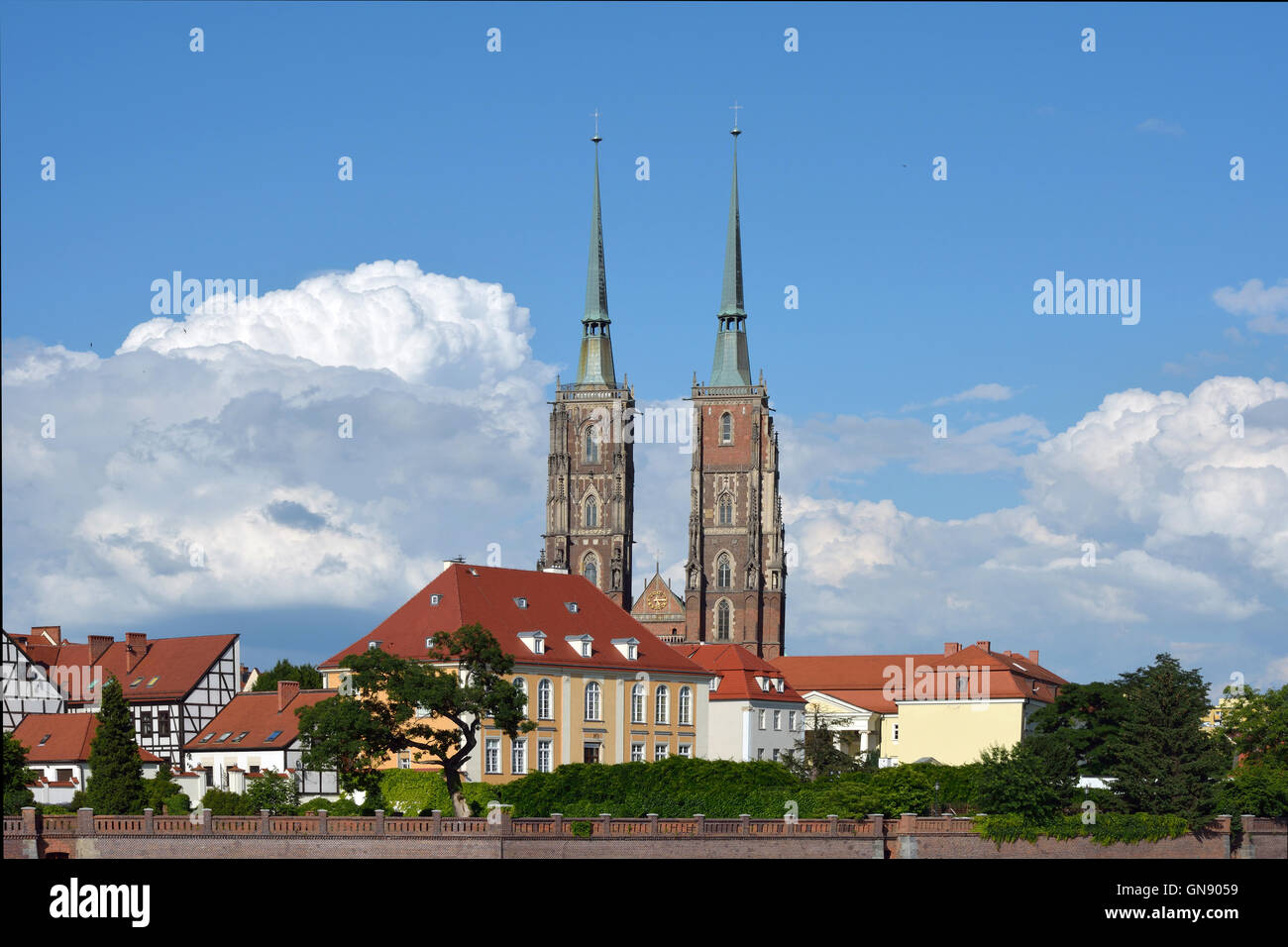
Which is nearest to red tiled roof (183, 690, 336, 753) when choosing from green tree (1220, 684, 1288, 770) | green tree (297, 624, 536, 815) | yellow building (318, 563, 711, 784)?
yellow building (318, 563, 711, 784)

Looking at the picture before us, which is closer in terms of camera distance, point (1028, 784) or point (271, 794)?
point (1028, 784)

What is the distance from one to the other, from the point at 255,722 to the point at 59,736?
899 centimetres

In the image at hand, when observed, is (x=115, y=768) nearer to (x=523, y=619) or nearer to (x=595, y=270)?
(x=523, y=619)

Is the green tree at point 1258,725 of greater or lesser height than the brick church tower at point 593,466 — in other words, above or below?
below

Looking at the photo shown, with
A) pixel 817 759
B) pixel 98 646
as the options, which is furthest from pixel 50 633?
pixel 817 759

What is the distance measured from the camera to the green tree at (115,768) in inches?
2847

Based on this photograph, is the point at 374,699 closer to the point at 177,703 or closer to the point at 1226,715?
the point at 177,703

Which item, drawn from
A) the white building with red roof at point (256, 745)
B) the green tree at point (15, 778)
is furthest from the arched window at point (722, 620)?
the green tree at point (15, 778)

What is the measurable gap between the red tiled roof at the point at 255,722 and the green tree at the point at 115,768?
11461 mm

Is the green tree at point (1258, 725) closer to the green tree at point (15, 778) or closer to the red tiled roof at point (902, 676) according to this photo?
the red tiled roof at point (902, 676)

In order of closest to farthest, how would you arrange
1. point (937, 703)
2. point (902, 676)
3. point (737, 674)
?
1. point (737, 674)
2. point (937, 703)
3. point (902, 676)

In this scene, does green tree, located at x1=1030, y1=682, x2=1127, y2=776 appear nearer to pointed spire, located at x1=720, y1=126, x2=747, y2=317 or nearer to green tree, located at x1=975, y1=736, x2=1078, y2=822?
green tree, located at x1=975, y1=736, x2=1078, y2=822

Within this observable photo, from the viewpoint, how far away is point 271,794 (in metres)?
74.4
